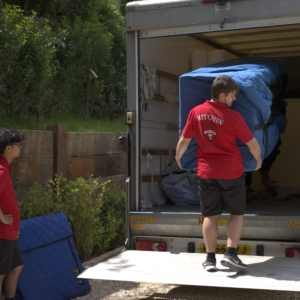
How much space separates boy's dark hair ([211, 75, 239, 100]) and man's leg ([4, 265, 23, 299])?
2.12 meters

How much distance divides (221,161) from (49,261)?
1839mm

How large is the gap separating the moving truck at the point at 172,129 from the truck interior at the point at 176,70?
12mm

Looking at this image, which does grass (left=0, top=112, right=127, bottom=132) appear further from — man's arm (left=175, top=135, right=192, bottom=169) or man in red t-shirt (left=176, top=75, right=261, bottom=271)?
man in red t-shirt (left=176, top=75, right=261, bottom=271)

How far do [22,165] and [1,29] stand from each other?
308 centimetres

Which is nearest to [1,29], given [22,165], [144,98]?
[22,165]

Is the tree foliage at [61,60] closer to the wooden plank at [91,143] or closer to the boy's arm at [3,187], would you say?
the wooden plank at [91,143]

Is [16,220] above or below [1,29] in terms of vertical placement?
below

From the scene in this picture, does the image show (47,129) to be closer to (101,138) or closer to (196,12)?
(101,138)

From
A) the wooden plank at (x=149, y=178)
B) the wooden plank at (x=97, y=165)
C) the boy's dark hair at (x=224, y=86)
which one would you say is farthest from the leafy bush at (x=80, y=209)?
the boy's dark hair at (x=224, y=86)

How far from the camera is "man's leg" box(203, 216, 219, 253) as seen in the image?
11.5ft

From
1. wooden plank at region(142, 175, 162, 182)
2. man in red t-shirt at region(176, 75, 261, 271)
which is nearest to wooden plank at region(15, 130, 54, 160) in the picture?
wooden plank at region(142, 175, 162, 182)

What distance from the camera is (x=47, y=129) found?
18.7 feet

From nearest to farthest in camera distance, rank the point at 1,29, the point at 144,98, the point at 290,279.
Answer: the point at 290,279, the point at 144,98, the point at 1,29

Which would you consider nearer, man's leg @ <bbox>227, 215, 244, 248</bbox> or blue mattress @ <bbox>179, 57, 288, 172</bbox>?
man's leg @ <bbox>227, 215, 244, 248</bbox>
